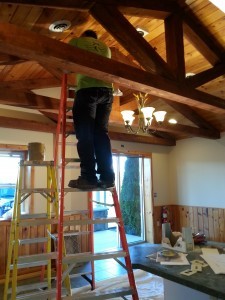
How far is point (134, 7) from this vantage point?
2.72 metres

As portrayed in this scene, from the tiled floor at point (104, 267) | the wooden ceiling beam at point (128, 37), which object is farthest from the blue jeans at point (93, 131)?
the tiled floor at point (104, 267)

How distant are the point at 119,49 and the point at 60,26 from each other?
153 cm

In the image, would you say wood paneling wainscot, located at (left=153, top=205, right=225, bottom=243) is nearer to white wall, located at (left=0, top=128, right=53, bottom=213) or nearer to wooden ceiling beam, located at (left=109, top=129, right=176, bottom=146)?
wooden ceiling beam, located at (left=109, top=129, right=176, bottom=146)

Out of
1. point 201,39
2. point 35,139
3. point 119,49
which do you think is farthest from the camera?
point 35,139

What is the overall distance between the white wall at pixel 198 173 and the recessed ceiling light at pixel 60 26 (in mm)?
4000

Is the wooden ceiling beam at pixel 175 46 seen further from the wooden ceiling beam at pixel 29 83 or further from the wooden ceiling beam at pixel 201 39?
the wooden ceiling beam at pixel 29 83

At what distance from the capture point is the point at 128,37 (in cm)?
273

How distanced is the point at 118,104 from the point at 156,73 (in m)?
2.11

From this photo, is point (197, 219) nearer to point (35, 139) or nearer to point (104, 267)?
point (104, 267)

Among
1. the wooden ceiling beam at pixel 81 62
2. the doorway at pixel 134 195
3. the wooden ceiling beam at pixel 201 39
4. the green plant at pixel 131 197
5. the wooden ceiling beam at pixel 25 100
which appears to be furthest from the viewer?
the green plant at pixel 131 197

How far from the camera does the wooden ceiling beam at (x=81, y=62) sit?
1.72 meters

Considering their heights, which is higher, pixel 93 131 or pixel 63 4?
pixel 63 4

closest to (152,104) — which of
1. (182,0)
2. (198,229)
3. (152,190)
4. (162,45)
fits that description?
(162,45)

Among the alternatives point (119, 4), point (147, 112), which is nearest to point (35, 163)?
point (147, 112)
